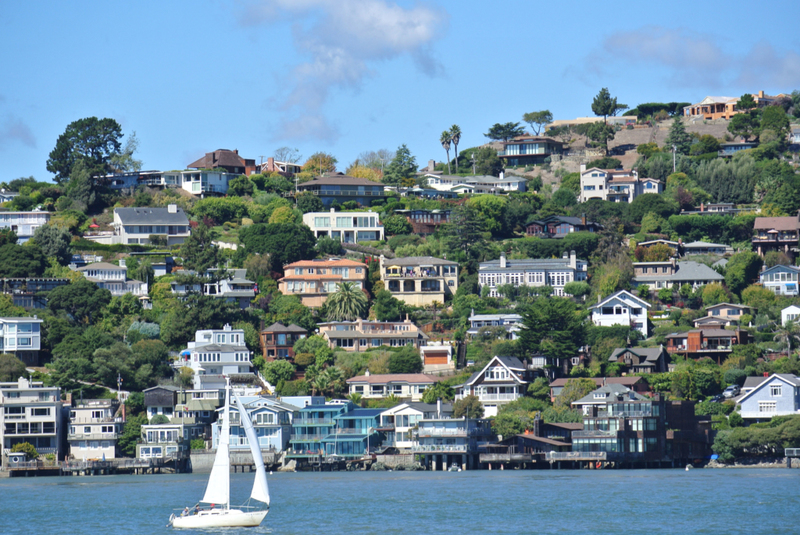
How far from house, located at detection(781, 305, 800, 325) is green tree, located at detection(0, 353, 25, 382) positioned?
203 ft

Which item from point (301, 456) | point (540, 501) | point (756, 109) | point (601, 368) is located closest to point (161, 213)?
point (301, 456)

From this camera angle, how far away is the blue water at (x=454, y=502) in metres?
65.8

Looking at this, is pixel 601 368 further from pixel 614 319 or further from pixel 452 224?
pixel 452 224

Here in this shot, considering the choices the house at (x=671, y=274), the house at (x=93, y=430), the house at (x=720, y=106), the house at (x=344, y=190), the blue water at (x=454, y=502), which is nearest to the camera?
the blue water at (x=454, y=502)

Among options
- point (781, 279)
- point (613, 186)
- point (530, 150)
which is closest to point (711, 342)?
point (781, 279)

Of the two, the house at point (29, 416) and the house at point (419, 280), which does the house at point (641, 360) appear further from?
the house at point (29, 416)

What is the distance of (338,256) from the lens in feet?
426

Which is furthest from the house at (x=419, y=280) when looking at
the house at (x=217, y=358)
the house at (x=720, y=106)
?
the house at (x=720, y=106)

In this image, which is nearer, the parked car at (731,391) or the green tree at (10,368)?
the parked car at (731,391)

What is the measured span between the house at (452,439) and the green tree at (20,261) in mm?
42642

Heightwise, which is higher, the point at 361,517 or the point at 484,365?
the point at 484,365

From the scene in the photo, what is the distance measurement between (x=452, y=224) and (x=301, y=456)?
3777 cm

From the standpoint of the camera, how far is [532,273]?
122188mm

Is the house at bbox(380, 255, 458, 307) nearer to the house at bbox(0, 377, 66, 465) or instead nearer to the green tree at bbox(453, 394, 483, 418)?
the green tree at bbox(453, 394, 483, 418)
